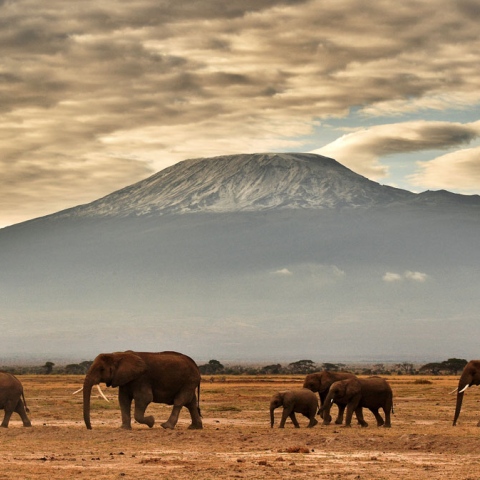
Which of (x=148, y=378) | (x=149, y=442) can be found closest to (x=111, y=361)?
(x=148, y=378)

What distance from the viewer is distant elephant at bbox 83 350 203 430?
34.7m

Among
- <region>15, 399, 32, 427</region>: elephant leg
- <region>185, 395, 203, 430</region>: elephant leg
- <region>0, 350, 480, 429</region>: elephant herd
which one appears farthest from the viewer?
<region>185, 395, 203, 430</region>: elephant leg

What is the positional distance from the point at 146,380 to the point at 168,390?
3.16 ft

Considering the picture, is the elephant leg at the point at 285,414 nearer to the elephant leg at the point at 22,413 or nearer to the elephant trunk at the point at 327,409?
the elephant trunk at the point at 327,409

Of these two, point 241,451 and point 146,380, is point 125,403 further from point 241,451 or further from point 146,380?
point 241,451

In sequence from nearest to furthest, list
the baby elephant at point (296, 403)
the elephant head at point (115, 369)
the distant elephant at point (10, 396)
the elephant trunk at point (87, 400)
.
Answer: the elephant trunk at point (87, 400) < the elephant head at point (115, 369) < the distant elephant at point (10, 396) < the baby elephant at point (296, 403)

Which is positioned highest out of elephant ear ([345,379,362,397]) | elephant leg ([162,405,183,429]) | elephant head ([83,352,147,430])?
elephant head ([83,352,147,430])

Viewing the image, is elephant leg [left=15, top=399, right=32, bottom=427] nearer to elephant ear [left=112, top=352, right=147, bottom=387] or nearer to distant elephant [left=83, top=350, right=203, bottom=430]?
distant elephant [left=83, top=350, right=203, bottom=430]

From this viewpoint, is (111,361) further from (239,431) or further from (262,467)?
(262,467)

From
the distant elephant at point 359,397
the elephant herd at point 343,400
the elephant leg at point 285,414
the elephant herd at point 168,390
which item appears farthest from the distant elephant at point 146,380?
the distant elephant at point 359,397

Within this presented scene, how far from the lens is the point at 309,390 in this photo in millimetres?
38250

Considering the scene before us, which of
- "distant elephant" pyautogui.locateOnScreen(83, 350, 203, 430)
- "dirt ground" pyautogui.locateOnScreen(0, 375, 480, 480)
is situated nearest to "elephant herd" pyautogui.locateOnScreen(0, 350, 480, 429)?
"distant elephant" pyautogui.locateOnScreen(83, 350, 203, 430)

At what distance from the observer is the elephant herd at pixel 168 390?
34.8 metres

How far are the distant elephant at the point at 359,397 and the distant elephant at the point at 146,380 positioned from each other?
4.41 metres
